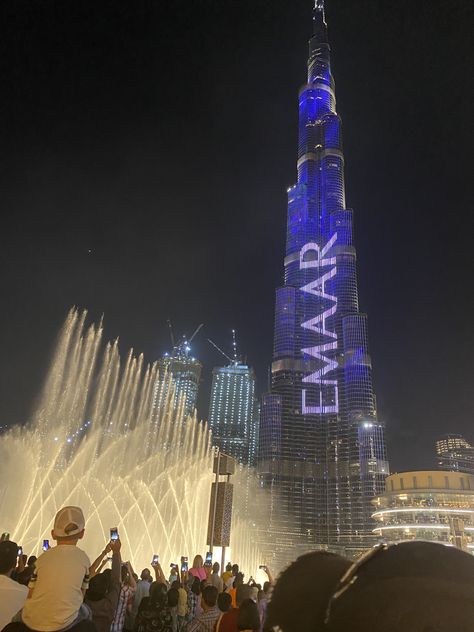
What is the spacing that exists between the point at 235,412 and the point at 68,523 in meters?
170

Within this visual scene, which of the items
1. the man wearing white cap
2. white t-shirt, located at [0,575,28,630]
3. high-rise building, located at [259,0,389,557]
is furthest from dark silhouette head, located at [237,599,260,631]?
high-rise building, located at [259,0,389,557]

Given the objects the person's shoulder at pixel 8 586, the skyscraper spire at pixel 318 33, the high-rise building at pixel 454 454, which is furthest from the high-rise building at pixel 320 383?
the person's shoulder at pixel 8 586

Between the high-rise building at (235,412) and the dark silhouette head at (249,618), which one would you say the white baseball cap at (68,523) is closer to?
the dark silhouette head at (249,618)

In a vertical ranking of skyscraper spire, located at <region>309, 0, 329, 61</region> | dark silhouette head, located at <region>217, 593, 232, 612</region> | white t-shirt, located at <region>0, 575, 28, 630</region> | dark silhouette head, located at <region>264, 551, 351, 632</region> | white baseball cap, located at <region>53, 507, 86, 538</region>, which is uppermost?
skyscraper spire, located at <region>309, 0, 329, 61</region>

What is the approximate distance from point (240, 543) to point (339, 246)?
299 feet

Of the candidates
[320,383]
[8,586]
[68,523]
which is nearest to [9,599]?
[8,586]

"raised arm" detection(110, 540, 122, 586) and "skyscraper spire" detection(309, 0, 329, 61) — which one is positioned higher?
"skyscraper spire" detection(309, 0, 329, 61)

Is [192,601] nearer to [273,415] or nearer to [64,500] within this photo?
[64,500]

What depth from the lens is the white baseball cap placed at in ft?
10.9

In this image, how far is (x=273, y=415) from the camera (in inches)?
4906

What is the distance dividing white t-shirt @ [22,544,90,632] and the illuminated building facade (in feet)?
274

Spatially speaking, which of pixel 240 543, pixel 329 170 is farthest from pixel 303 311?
pixel 240 543

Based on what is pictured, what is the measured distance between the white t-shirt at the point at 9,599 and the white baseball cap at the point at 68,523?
0.69 m

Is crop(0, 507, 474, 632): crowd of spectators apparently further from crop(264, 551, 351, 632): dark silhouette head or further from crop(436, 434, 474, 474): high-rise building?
crop(436, 434, 474, 474): high-rise building
